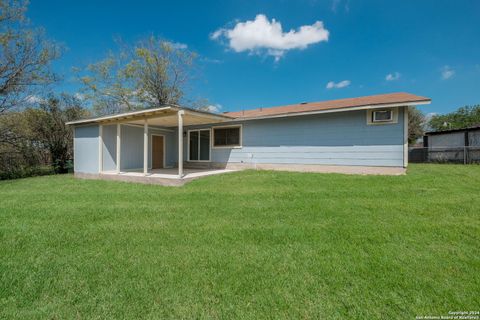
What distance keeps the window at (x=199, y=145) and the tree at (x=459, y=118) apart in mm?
36157

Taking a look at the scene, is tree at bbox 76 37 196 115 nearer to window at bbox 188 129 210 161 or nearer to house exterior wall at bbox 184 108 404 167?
window at bbox 188 129 210 161

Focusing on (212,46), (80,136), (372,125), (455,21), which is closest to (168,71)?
(212,46)

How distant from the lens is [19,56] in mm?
10641

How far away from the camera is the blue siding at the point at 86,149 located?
387 inches

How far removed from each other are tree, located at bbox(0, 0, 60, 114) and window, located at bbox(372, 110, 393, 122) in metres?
14.9

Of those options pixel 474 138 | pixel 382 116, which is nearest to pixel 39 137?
pixel 382 116

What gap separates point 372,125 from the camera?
25.7ft

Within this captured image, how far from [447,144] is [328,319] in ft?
64.0

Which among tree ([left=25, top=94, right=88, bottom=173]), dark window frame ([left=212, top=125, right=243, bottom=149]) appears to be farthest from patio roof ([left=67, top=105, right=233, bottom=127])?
tree ([left=25, top=94, right=88, bottom=173])

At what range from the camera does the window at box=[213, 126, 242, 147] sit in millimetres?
10703

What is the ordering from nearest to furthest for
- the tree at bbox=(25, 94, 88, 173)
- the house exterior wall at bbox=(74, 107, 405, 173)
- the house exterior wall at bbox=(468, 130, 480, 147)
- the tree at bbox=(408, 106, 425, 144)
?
the house exterior wall at bbox=(74, 107, 405, 173), the tree at bbox=(25, 94, 88, 173), the house exterior wall at bbox=(468, 130, 480, 147), the tree at bbox=(408, 106, 425, 144)

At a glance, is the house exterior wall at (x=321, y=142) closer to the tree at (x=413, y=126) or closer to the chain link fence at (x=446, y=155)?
Result: the chain link fence at (x=446, y=155)

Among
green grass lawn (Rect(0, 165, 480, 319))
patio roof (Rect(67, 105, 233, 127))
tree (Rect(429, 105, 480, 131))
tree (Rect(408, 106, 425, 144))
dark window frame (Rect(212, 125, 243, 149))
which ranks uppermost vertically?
tree (Rect(429, 105, 480, 131))

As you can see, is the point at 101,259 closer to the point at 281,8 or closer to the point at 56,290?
the point at 56,290
